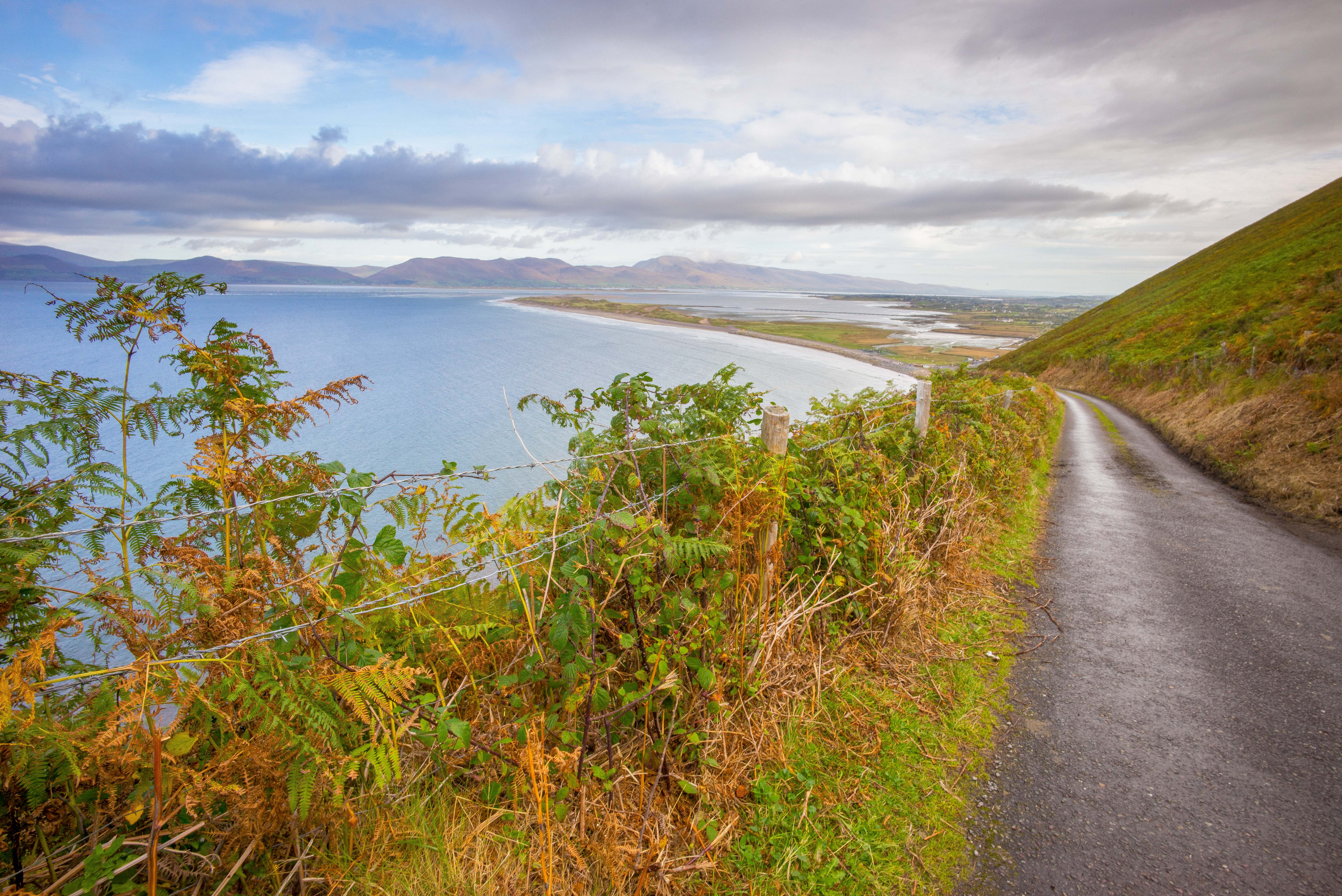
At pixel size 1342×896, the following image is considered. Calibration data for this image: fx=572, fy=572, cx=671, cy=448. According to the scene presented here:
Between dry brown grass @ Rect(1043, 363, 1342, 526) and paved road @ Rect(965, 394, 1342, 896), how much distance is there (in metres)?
2.63

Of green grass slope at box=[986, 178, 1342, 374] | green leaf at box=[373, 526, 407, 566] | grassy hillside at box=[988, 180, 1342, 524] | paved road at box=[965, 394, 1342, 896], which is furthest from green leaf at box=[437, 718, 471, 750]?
green grass slope at box=[986, 178, 1342, 374]

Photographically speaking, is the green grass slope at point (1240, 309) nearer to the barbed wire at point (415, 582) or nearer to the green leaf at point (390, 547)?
the barbed wire at point (415, 582)

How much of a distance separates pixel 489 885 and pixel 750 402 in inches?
123

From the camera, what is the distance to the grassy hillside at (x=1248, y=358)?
1098 centimetres

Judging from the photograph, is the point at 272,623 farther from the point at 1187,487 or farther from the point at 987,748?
the point at 1187,487

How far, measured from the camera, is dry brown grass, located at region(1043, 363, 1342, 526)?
958 cm

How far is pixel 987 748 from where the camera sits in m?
3.76

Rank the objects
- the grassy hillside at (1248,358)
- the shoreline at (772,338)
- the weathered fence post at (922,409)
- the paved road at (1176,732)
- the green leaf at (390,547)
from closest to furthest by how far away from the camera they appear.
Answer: the green leaf at (390,547)
the paved road at (1176,732)
the weathered fence post at (922,409)
the grassy hillside at (1248,358)
the shoreline at (772,338)

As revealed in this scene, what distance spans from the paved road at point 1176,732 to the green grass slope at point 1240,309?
1260 centimetres

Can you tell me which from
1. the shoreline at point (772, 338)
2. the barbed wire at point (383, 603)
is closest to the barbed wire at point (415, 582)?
the barbed wire at point (383, 603)

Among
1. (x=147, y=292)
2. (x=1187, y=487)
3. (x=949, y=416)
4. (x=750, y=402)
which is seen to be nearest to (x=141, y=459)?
(x=147, y=292)

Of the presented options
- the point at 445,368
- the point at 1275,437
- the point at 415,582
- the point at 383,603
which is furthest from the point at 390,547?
the point at 445,368

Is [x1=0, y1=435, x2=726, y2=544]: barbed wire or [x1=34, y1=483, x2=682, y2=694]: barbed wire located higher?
[x1=0, y1=435, x2=726, y2=544]: barbed wire

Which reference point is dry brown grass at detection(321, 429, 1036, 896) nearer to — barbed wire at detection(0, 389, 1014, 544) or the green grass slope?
barbed wire at detection(0, 389, 1014, 544)
